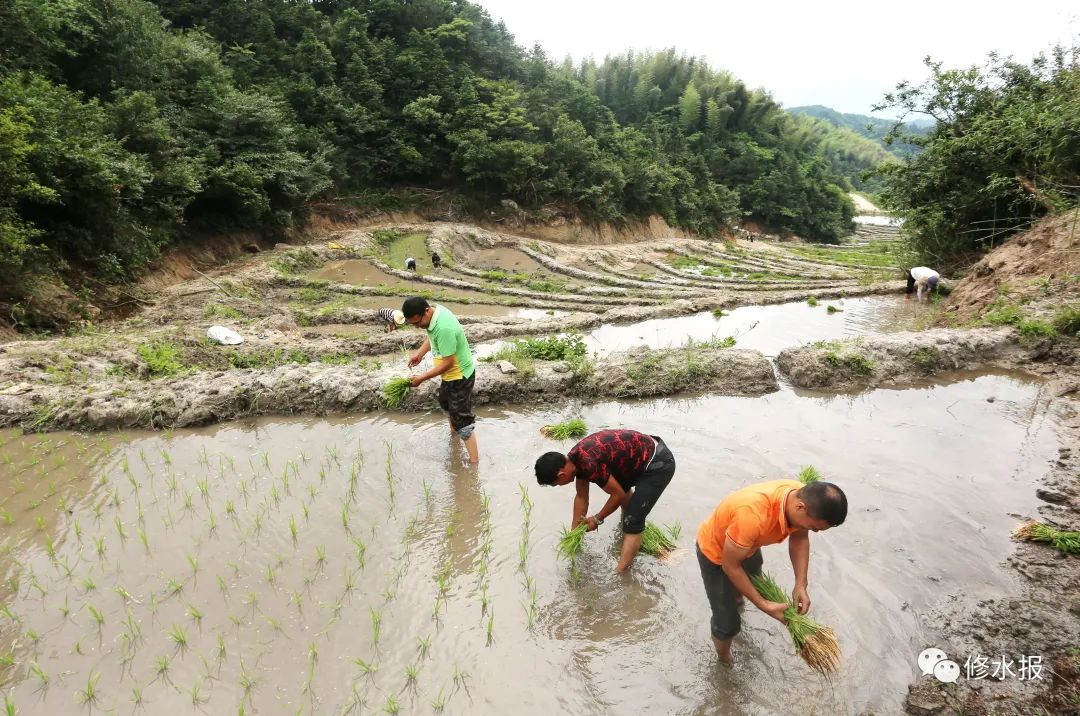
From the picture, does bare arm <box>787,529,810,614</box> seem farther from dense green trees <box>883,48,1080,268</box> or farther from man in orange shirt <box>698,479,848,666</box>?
dense green trees <box>883,48,1080,268</box>

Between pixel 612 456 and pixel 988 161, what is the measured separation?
1344 cm

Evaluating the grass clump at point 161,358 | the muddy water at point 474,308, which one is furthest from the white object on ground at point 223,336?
the muddy water at point 474,308

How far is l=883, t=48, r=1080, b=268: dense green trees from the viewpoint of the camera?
983 cm

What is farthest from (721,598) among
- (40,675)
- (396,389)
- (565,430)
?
(396,389)

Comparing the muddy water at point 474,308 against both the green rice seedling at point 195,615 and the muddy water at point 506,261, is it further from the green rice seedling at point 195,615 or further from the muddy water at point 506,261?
the green rice seedling at point 195,615

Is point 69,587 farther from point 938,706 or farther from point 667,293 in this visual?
point 667,293

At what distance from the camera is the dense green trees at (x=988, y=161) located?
9.83 meters

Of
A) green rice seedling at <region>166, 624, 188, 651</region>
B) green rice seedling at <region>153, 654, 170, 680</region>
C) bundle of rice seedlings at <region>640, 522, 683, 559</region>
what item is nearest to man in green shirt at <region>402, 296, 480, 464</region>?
bundle of rice seedlings at <region>640, 522, 683, 559</region>

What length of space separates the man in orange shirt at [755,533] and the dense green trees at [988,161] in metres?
10.9

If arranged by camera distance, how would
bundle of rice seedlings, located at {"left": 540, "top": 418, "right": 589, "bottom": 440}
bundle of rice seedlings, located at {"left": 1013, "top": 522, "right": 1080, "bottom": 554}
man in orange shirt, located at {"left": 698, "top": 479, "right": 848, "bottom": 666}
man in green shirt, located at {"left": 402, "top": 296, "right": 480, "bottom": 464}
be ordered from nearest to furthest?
man in orange shirt, located at {"left": 698, "top": 479, "right": 848, "bottom": 666} → bundle of rice seedlings, located at {"left": 1013, "top": 522, "right": 1080, "bottom": 554} → man in green shirt, located at {"left": 402, "top": 296, "right": 480, "bottom": 464} → bundle of rice seedlings, located at {"left": 540, "top": 418, "right": 589, "bottom": 440}

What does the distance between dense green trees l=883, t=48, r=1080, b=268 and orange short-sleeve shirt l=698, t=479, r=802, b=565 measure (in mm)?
10901

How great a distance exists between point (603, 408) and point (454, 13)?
35.1 meters

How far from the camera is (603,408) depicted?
255 inches

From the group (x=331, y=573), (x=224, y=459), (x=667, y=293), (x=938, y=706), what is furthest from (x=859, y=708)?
(x=667, y=293)
